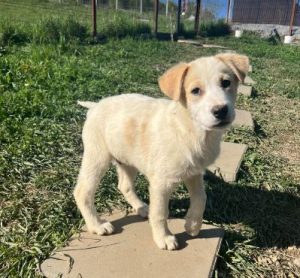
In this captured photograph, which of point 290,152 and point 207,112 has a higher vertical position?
point 207,112

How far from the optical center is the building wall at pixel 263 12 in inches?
928

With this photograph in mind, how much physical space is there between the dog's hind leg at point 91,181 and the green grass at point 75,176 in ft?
0.65

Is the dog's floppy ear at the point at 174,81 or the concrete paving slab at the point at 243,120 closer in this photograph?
the dog's floppy ear at the point at 174,81

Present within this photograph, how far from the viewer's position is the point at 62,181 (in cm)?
398

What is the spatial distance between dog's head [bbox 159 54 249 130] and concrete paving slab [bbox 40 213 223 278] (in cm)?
98

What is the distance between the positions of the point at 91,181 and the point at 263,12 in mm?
24128

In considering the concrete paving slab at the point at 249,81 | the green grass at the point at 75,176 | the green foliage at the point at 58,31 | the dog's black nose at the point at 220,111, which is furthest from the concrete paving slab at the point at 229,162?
the green foliage at the point at 58,31

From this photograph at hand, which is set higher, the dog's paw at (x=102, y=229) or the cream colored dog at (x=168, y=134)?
the cream colored dog at (x=168, y=134)

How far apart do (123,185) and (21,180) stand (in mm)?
1029

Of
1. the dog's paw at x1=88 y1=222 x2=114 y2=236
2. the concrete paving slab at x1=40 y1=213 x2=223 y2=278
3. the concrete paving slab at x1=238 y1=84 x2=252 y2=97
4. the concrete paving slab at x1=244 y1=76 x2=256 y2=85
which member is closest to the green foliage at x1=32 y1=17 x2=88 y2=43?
the concrete paving slab at x1=244 y1=76 x2=256 y2=85

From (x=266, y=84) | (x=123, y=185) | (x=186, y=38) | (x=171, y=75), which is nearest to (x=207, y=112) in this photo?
(x=171, y=75)

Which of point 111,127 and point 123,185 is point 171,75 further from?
point 123,185

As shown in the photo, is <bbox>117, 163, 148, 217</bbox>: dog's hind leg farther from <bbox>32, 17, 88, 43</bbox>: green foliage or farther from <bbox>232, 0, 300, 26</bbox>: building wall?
<bbox>232, 0, 300, 26</bbox>: building wall

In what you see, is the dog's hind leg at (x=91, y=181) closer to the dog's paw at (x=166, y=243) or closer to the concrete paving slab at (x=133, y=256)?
the concrete paving slab at (x=133, y=256)
